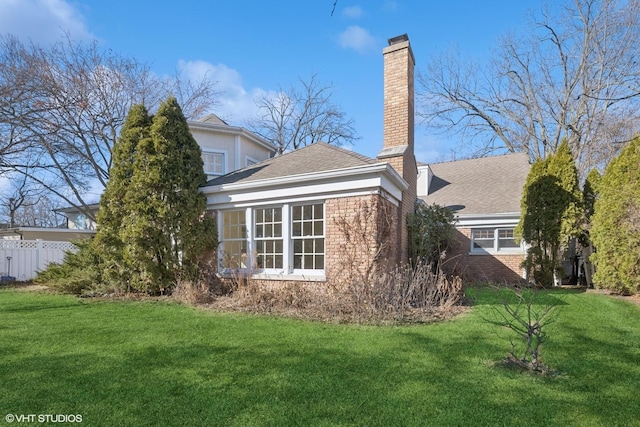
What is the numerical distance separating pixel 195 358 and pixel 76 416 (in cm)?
140

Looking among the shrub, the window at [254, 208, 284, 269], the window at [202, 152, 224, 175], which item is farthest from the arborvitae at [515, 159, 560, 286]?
the shrub

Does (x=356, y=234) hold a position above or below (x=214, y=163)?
below

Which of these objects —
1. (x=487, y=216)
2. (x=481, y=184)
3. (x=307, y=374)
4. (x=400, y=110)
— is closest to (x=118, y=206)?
(x=307, y=374)

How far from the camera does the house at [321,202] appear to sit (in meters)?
7.45

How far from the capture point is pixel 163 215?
27.9 ft

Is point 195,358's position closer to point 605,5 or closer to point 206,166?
point 206,166

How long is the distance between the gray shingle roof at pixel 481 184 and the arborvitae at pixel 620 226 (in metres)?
3.64

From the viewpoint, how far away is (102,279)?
9.30 m

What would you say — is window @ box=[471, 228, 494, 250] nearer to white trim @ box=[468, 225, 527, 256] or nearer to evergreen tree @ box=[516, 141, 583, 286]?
white trim @ box=[468, 225, 527, 256]

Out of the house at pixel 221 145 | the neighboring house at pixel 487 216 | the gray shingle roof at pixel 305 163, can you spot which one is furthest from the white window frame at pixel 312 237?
the house at pixel 221 145

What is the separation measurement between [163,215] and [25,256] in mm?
9321

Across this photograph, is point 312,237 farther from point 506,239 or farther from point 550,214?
point 506,239

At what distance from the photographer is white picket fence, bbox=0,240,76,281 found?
526 inches

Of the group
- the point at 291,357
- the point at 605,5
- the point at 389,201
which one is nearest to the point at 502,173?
the point at 605,5
